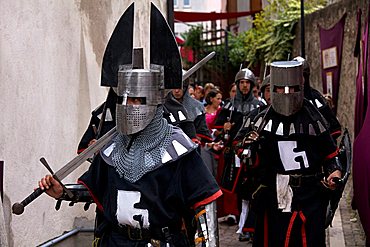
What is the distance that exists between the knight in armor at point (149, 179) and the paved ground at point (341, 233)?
4724 mm

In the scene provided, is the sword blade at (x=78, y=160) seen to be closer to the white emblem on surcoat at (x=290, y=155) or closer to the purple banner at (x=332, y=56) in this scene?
the white emblem on surcoat at (x=290, y=155)

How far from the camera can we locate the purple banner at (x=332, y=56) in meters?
13.2

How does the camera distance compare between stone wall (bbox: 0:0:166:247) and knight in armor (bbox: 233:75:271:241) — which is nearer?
stone wall (bbox: 0:0:166:247)

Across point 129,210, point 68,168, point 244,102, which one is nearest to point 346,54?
point 244,102

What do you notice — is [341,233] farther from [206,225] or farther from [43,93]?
[206,225]

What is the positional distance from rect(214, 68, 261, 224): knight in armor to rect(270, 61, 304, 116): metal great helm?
3.36 meters

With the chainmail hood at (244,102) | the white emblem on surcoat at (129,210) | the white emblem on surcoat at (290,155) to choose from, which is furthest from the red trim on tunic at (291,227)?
the chainmail hood at (244,102)

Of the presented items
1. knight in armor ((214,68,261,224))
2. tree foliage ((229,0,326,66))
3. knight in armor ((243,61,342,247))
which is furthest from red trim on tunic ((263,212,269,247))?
tree foliage ((229,0,326,66))

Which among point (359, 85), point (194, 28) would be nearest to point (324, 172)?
point (359, 85)

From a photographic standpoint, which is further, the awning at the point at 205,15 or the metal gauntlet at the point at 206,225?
the awning at the point at 205,15

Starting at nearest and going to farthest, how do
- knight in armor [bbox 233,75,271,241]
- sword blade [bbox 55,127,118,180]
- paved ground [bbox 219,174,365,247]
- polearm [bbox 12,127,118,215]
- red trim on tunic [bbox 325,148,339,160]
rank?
polearm [bbox 12,127,118,215] < sword blade [bbox 55,127,118,180] < red trim on tunic [bbox 325,148,339,160] < knight in armor [bbox 233,75,271,241] < paved ground [bbox 219,174,365,247]

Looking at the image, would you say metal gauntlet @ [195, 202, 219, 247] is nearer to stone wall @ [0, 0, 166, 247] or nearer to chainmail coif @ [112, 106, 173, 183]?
chainmail coif @ [112, 106, 173, 183]

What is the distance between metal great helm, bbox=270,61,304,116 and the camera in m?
6.66

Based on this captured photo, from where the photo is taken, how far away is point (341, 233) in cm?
970
